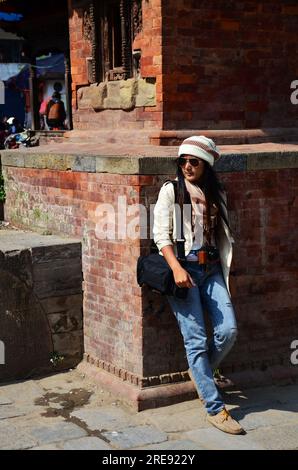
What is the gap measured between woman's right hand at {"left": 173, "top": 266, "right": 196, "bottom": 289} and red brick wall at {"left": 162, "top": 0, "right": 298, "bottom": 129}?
5.70ft

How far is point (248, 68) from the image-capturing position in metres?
6.60

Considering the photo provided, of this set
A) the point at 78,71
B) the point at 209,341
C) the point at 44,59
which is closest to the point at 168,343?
the point at 209,341

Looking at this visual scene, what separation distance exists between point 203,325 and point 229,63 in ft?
8.35

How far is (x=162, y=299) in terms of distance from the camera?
5.60 m

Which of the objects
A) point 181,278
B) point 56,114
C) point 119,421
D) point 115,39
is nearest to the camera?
point 181,278

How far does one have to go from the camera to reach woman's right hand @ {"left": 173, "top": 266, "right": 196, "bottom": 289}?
Answer: 4.98m

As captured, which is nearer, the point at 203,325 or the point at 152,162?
the point at 203,325

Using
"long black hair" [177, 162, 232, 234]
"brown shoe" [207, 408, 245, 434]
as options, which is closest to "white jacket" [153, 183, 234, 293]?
"long black hair" [177, 162, 232, 234]

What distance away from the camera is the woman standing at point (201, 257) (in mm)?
5094

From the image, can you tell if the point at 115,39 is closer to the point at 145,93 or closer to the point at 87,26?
the point at 87,26

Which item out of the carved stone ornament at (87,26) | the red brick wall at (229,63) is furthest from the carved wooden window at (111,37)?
the red brick wall at (229,63)

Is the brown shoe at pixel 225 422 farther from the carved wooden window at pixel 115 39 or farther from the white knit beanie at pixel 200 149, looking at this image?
the carved wooden window at pixel 115 39

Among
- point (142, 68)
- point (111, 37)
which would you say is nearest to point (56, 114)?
point (111, 37)
